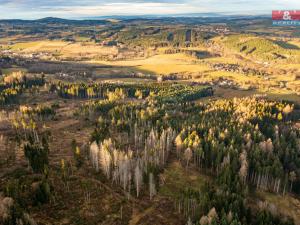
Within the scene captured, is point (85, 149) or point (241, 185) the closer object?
point (241, 185)

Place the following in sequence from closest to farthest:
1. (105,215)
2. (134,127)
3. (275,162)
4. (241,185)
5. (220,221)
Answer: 1. (220,221)
2. (105,215)
3. (241,185)
4. (275,162)
5. (134,127)

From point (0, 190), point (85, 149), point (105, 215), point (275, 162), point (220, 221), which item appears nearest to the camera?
point (220, 221)

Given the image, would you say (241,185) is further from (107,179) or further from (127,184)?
(107,179)

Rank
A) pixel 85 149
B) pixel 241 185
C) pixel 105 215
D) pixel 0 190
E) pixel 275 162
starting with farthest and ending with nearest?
pixel 85 149
pixel 275 162
pixel 241 185
pixel 0 190
pixel 105 215

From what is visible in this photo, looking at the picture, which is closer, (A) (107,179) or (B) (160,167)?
(A) (107,179)

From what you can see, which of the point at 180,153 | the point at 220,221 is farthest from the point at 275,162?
the point at 220,221

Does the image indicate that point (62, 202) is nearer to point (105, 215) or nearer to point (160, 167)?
point (105, 215)

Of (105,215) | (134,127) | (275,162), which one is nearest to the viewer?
(105,215)

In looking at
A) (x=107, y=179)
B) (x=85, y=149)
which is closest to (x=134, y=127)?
(x=85, y=149)

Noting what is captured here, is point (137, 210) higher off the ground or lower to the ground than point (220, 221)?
lower
